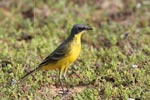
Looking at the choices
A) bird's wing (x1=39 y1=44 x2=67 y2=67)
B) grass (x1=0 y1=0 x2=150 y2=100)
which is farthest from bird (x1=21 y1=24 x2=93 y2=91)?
grass (x1=0 y1=0 x2=150 y2=100)

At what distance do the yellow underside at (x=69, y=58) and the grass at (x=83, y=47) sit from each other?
0.96 feet

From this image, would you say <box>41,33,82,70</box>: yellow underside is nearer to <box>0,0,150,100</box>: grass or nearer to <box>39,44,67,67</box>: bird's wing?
<box>39,44,67,67</box>: bird's wing

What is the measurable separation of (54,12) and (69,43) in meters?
4.40

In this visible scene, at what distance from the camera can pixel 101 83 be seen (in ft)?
30.9

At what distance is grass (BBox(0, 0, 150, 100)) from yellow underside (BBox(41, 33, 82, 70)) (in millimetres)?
291

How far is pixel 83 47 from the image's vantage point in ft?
37.6

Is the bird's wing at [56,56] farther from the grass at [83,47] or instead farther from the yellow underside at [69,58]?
the grass at [83,47]

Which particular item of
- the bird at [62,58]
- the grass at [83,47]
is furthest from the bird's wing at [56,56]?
the grass at [83,47]

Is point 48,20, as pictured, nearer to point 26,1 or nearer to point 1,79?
point 26,1

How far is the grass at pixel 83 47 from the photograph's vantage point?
909cm

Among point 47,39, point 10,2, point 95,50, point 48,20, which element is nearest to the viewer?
point 95,50

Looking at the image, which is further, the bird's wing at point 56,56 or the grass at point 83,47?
the bird's wing at point 56,56

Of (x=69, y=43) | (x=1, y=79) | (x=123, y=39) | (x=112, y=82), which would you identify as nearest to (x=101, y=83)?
(x=112, y=82)

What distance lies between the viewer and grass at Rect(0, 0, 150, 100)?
9.09 meters
